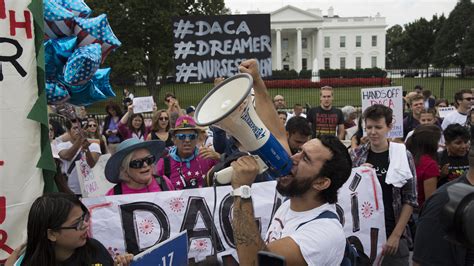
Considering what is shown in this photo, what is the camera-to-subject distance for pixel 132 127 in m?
7.77

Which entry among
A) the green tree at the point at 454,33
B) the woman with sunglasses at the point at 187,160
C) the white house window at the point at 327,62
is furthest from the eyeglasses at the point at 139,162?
the white house window at the point at 327,62

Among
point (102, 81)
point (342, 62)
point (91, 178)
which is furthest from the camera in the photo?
point (342, 62)

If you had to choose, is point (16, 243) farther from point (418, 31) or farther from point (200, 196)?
point (418, 31)

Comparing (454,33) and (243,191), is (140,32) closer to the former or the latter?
(243,191)

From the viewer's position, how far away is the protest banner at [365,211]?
3.87m

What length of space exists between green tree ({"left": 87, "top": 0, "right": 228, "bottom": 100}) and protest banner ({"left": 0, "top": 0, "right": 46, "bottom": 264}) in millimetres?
24476

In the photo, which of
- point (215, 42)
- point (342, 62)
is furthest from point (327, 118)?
point (342, 62)

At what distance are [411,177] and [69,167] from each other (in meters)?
3.69

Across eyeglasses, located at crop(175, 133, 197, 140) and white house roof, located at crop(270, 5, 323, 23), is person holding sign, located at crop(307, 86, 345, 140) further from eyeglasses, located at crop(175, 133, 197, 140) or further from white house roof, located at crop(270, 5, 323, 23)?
white house roof, located at crop(270, 5, 323, 23)

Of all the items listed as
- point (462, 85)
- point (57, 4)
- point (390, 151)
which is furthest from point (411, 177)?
point (462, 85)

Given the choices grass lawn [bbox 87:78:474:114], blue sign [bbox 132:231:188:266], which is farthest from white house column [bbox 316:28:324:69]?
blue sign [bbox 132:231:188:266]

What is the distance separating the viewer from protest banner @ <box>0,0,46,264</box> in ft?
9.15

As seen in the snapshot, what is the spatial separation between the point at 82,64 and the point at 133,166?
35.3 inches

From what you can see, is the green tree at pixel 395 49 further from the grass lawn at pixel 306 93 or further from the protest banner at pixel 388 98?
the protest banner at pixel 388 98
